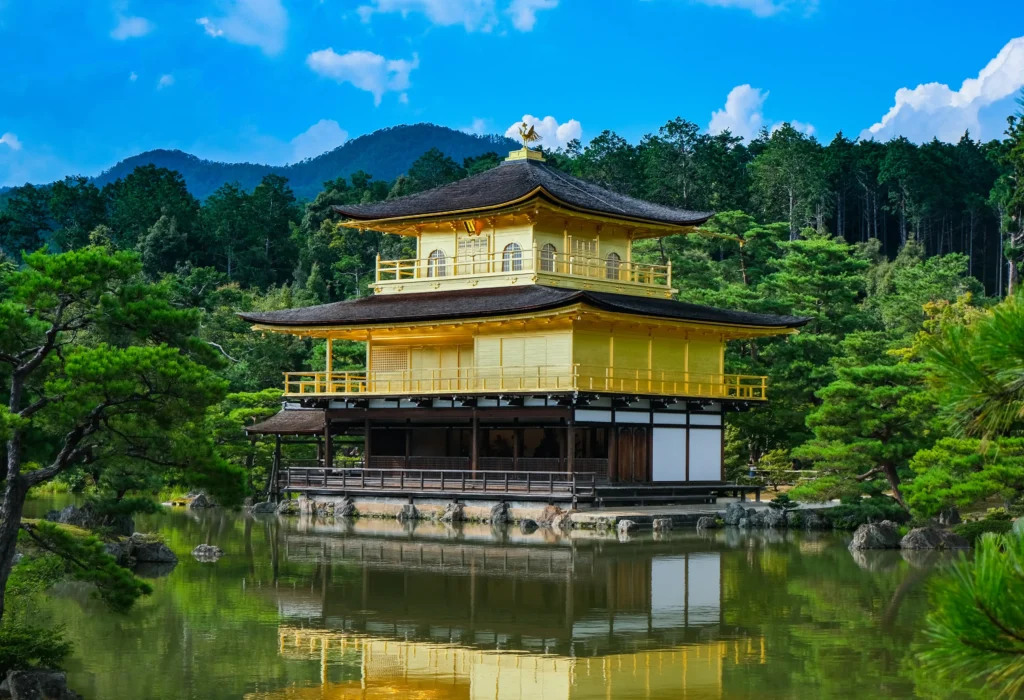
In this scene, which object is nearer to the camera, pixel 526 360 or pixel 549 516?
pixel 549 516

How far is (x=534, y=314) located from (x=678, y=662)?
1948 centimetres

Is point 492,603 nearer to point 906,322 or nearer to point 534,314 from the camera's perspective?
point 534,314

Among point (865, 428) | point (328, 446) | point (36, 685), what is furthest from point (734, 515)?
point (36, 685)

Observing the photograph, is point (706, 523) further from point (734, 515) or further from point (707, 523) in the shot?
point (734, 515)

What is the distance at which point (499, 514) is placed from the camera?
33.2 meters


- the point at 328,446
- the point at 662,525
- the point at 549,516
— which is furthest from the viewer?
the point at 328,446

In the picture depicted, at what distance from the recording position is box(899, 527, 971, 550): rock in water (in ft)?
86.7

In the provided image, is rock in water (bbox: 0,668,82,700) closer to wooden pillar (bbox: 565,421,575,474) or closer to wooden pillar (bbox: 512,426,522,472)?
wooden pillar (bbox: 565,421,575,474)

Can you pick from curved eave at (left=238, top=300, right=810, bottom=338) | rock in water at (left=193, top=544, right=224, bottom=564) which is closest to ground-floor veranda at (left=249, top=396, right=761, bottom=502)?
curved eave at (left=238, top=300, right=810, bottom=338)

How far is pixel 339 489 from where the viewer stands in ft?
122

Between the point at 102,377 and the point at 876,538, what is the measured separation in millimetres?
18588

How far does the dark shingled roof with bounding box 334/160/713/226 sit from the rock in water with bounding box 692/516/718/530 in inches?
388

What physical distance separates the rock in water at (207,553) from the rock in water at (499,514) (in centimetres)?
855

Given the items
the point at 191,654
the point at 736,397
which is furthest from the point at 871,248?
the point at 191,654
